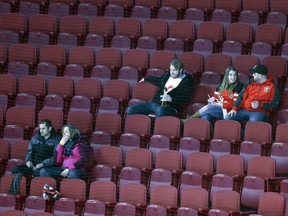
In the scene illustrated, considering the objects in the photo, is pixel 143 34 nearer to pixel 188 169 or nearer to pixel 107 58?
pixel 107 58

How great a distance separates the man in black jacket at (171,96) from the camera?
921cm

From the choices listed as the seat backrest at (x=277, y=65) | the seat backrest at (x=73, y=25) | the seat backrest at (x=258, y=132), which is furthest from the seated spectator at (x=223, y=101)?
the seat backrest at (x=73, y=25)

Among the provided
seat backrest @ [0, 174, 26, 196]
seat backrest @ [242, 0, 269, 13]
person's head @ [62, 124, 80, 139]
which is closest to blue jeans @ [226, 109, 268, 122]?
person's head @ [62, 124, 80, 139]

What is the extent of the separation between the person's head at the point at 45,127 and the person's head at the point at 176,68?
3.54 feet

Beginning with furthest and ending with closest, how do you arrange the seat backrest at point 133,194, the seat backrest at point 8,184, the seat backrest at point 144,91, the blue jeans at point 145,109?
the seat backrest at point 144,91 → the blue jeans at point 145,109 → the seat backrest at point 8,184 → the seat backrest at point 133,194

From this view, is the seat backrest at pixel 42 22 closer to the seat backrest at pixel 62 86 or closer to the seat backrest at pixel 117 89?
the seat backrest at pixel 62 86

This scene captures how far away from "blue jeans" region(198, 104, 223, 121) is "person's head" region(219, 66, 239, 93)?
0.54 ft

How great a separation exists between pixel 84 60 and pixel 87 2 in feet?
2.97

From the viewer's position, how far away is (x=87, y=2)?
10.6 meters

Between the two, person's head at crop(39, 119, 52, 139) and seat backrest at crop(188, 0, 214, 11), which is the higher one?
seat backrest at crop(188, 0, 214, 11)

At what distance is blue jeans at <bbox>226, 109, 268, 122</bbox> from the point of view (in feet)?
29.4

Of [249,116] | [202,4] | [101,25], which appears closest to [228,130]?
→ [249,116]

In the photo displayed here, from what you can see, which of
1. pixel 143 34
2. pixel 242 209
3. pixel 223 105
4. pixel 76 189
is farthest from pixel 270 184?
pixel 143 34

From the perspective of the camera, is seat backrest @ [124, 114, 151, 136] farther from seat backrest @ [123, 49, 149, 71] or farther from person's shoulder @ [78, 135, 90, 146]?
seat backrest @ [123, 49, 149, 71]
